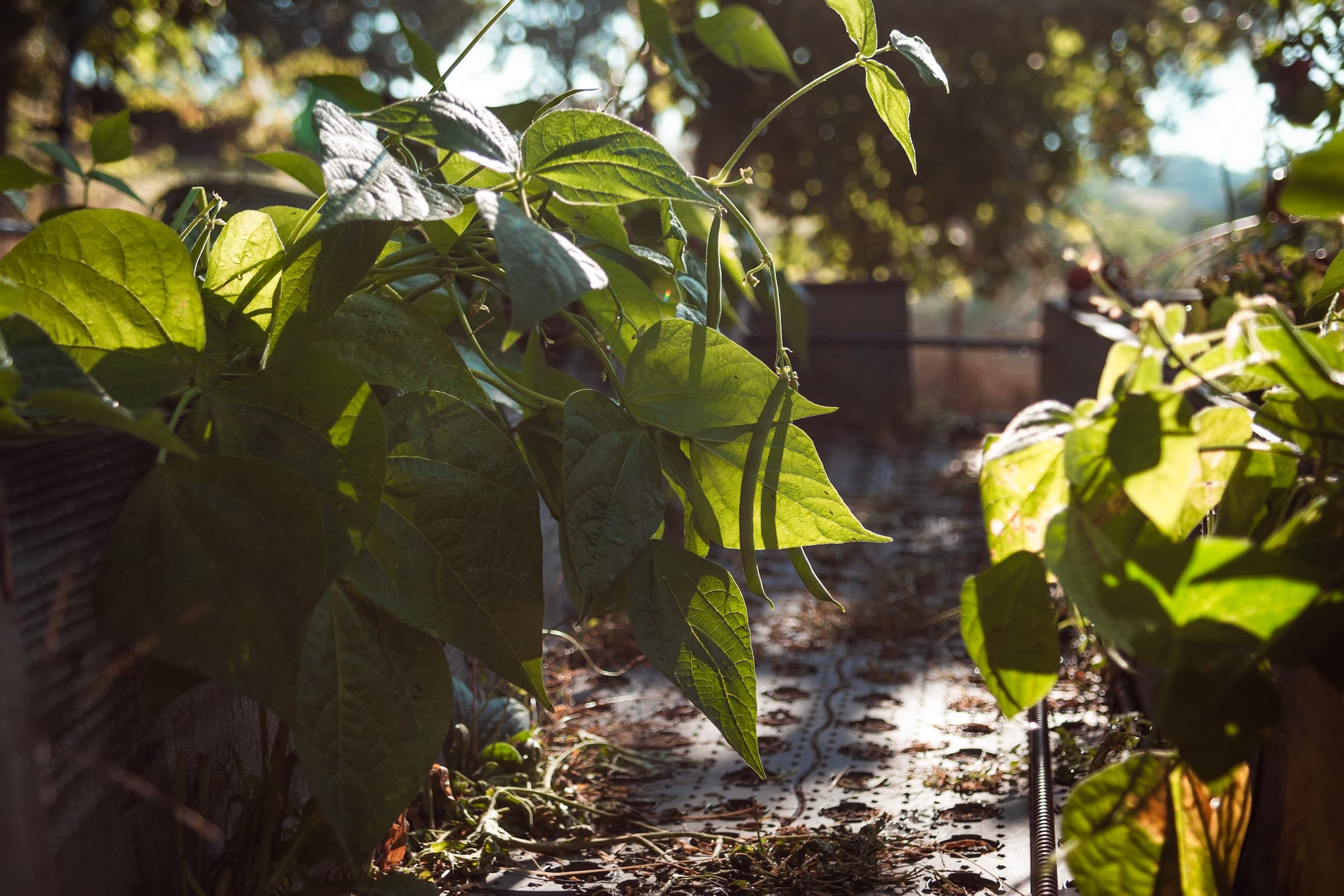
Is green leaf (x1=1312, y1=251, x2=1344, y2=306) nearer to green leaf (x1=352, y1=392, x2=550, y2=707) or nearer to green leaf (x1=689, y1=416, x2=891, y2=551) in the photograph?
green leaf (x1=689, y1=416, x2=891, y2=551)

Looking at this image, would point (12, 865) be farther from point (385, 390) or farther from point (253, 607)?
point (385, 390)

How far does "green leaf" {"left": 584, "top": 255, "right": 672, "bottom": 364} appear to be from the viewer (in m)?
0.71

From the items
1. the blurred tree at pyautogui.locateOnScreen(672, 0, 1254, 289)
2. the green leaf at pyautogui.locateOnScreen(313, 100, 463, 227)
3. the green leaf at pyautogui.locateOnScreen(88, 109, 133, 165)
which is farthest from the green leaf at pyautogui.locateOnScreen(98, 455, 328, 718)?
the blurred tree at pyautogui.locateOnScreen(672, 0, 1254, 289)

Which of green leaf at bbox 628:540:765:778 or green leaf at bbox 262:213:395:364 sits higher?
green leaf at bbox 262:213:395:364

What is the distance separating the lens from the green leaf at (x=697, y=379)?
1.93 ft

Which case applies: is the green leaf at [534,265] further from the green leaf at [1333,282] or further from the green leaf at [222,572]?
the green leaf at [1333,282]

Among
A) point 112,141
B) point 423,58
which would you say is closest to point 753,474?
point 423,58

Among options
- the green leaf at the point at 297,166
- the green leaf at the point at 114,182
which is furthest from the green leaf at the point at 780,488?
Answer: the green leaf at the point at 114,182

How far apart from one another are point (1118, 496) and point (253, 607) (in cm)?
38

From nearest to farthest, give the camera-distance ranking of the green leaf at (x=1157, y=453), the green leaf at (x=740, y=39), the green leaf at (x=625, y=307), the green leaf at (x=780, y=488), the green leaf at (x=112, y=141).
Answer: the green leaf at (x=1157, y=453) → the green leaf at (x=780, y=488) → the green leaf at (x=625, y=307) → the green leaf at (x=112, y=141) → the green leaf at (x=740, y=39)

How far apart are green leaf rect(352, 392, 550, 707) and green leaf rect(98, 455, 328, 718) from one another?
3.7 inches

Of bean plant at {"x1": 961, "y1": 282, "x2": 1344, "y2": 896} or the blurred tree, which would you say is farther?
the blurred tree

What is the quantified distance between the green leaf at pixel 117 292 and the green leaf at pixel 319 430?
0.10ft

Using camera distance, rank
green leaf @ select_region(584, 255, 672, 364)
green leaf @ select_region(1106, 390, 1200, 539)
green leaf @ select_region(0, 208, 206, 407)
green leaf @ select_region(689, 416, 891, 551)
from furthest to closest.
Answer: green leaf @ select_region(584, 255, 672, 364), green leaf @ select_region(689, 416, 891, 551), green leaf @ select_region(0, 208, 206, 407), green leaf @ select_region(1106, 390, 1200, 539)
